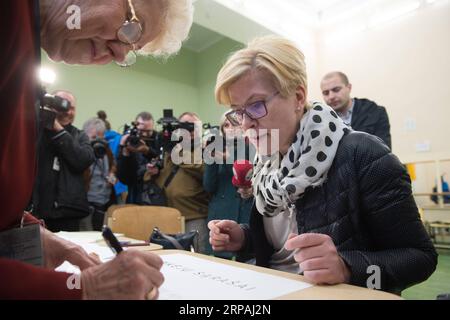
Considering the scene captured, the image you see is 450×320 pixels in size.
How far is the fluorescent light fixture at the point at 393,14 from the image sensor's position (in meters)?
4.35

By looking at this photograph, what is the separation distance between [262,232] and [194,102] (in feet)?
17.9

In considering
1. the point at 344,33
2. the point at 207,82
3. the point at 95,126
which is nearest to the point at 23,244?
the point at 95,126

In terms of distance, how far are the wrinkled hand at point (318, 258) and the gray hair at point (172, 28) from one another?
59 centimetres

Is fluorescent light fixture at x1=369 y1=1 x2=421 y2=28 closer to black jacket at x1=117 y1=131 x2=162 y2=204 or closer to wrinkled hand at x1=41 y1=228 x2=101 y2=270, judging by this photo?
black jacket at x1=117 y1=131 x2=162 y2=204

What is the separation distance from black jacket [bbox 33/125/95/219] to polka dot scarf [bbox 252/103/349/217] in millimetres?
1384

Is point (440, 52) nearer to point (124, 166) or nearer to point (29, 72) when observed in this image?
point (124, 166)

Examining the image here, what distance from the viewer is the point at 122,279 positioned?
0.45 meters

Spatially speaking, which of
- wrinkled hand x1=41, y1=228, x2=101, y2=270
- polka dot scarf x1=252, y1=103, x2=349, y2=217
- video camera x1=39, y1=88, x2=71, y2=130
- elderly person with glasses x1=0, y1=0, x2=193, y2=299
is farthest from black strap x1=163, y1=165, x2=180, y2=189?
elderly person with glasses x1=0, y1=0, x2=193, y2=299

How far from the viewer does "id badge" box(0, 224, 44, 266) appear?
0.49 meters

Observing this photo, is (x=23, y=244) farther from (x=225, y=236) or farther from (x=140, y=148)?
(x=140, y=148)

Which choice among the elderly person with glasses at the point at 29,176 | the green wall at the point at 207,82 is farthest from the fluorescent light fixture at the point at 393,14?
the elderly person with glasses at the point at 29,176

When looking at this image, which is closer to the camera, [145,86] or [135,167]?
[135,167]

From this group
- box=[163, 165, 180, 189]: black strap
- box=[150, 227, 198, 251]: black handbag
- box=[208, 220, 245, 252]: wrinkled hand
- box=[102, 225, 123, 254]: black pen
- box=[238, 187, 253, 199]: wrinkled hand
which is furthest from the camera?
box=[163, 165, 180, 189]: black strap

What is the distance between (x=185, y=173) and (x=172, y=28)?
4.34ft
